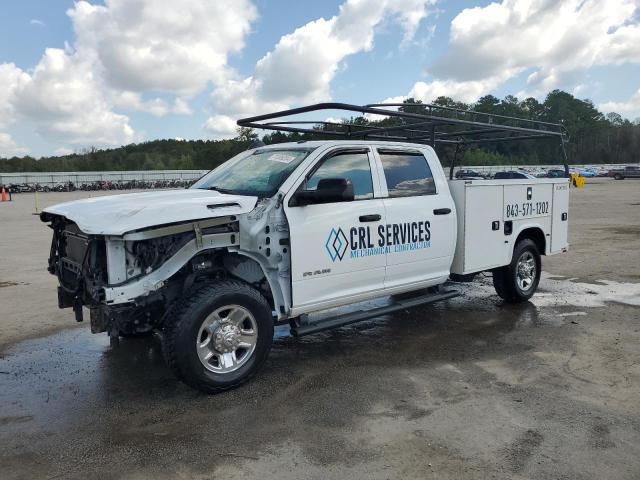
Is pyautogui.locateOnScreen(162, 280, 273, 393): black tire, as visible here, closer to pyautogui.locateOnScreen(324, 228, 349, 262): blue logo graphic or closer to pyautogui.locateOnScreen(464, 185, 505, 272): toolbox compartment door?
pyautogui.locateOnScreen(324, 228, 349, 262): blue logo graphic

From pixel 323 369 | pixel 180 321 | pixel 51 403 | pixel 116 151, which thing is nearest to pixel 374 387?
pixel 323 369

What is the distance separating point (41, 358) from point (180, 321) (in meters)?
2.22

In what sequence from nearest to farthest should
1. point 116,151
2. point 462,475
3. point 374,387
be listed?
1. point 462,475
2. point 374,387
3. point 116,151

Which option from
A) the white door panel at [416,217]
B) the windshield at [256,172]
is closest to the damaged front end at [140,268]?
the windshield at [256,172]

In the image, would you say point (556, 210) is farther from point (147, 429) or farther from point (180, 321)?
point (147, 429)

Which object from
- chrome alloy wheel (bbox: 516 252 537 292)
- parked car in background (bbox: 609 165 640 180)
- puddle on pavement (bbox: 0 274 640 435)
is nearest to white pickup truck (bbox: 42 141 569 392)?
puddle on pavement (bbox: 0 274 640 435)

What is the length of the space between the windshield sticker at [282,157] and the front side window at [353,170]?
0.32 m

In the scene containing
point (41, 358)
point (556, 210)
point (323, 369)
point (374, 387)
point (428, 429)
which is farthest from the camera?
point (556, 210)

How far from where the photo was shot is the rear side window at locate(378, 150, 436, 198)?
17.9ft

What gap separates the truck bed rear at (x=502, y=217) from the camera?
611 centimetres

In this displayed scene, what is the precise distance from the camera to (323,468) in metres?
3.21

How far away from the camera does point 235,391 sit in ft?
14.4

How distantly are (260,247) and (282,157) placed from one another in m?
1.10

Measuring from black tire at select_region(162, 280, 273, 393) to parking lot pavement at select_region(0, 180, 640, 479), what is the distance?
0.16m
